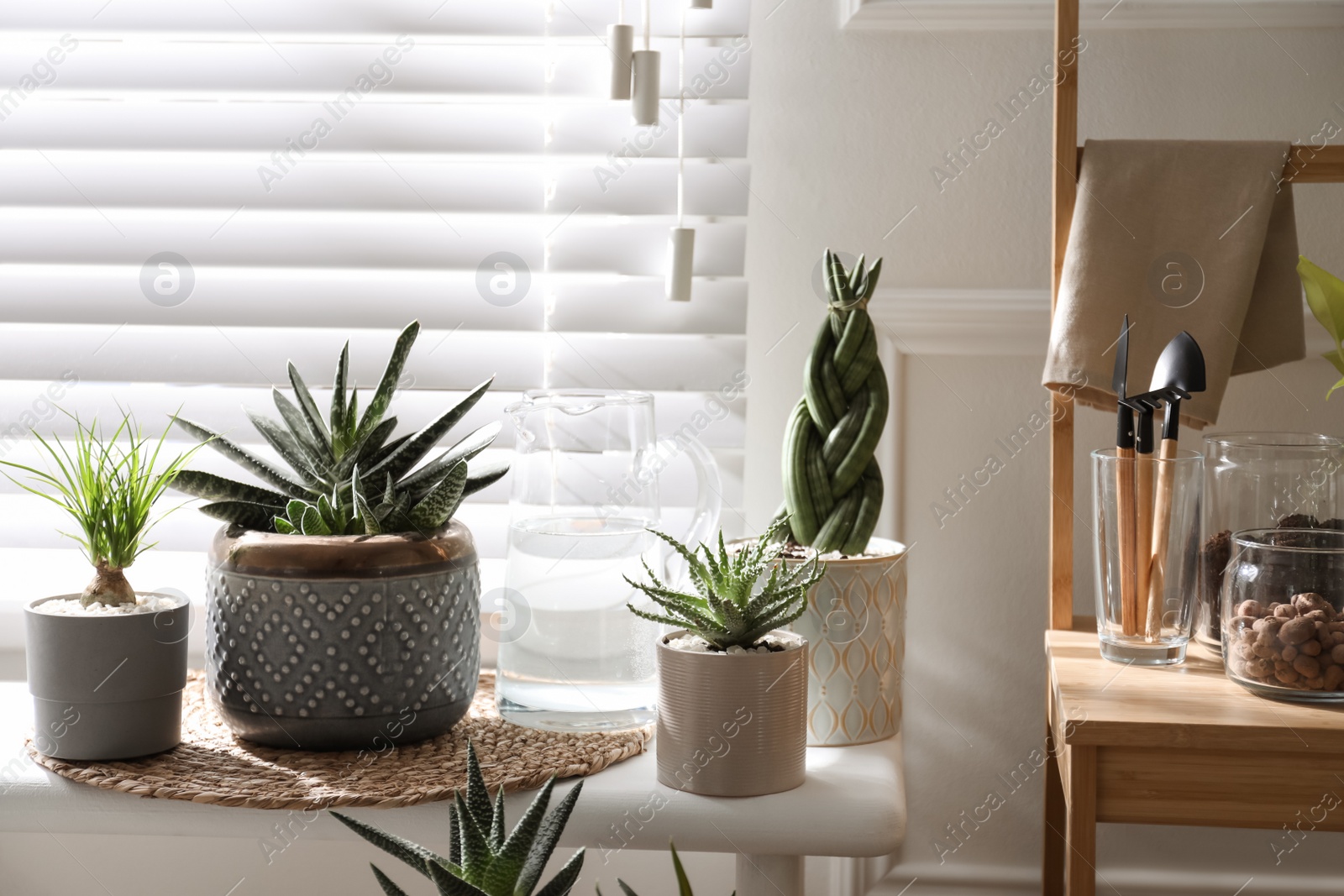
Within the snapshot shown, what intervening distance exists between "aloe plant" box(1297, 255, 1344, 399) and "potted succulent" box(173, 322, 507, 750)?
669 millimetres

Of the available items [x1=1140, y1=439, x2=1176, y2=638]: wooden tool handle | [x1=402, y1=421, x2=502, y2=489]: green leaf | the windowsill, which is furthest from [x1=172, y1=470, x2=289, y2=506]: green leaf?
[x1=1140, y1=439, x2=1176, y2=638]: wooden tool handle

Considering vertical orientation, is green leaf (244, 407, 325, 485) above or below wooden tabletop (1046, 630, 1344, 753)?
above

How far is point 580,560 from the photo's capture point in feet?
2.99

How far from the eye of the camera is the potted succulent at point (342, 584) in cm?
85

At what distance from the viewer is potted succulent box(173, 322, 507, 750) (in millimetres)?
846

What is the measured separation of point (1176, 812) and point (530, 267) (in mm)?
765

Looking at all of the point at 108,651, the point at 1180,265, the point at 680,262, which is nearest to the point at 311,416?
the point at 108,651

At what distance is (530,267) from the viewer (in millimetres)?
1149

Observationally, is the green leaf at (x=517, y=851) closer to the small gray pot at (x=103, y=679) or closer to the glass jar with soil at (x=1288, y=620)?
the small gray pot at (x=103, y=679)

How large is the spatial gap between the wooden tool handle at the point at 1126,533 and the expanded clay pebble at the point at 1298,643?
9 cm

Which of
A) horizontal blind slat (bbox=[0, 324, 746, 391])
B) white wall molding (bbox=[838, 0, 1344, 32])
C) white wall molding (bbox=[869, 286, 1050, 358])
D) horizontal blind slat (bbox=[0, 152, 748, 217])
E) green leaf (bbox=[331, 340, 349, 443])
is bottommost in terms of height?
green leaf (bbox=[331, 340, 349, 443])

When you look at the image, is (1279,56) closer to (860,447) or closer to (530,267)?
(860,447)

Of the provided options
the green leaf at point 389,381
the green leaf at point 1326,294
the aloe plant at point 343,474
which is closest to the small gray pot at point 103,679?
the aloe plant at point 343,474

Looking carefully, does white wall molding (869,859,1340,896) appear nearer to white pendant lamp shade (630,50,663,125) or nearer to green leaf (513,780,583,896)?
green leaf (513,780,583,896)
